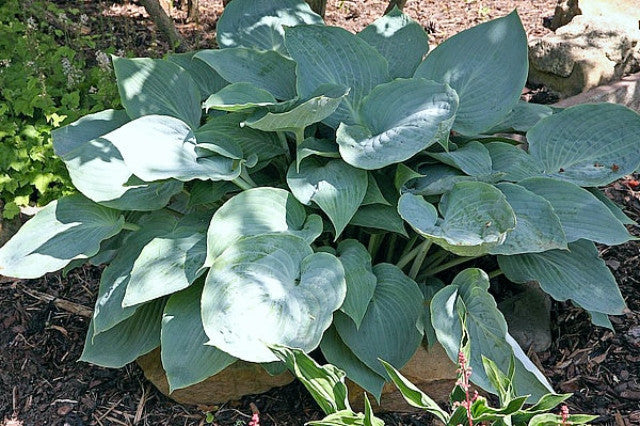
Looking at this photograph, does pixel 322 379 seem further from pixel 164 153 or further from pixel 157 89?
pixel 157 89

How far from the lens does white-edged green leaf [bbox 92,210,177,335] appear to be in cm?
277

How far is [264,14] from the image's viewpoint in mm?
3566

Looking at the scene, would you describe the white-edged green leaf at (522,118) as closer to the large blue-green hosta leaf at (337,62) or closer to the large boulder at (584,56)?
the large blue-green hosta leaf at (337,62)

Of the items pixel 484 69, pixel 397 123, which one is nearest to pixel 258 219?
pixel 397 123

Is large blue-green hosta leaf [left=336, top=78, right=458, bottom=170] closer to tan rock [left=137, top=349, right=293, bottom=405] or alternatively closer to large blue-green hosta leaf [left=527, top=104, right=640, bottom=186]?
large blue-green hosta leaf [left=527, top=104, right=640, bottom=186]

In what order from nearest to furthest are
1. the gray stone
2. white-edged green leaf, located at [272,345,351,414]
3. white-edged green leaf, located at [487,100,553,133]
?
white-edged green leaf, located at [272,345,351,414]
the gray stone
white-edged green leaf, located at [487,100,553,133]

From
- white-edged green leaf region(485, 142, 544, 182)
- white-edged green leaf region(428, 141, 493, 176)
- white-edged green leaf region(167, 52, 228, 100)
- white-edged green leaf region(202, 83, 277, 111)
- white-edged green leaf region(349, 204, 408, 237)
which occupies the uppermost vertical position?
white-edged green leaf region(202, 83, 277, 111)

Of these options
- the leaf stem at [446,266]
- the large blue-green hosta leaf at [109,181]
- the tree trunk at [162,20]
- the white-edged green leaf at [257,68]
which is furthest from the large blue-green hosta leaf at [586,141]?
the tree trunk at [162,20]

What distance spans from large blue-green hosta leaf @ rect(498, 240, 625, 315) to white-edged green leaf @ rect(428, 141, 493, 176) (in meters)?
0.37

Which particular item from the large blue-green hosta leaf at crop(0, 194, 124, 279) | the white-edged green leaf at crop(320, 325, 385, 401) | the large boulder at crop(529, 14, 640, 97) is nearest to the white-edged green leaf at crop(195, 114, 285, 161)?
the large blue-green hosta leaf at crop(0, 194, 124, 279)

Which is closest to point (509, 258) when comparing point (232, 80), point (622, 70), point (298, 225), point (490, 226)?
point (490, 226)

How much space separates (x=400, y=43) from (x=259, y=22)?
0.65 metres

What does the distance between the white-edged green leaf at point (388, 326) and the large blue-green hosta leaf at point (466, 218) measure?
304 mm

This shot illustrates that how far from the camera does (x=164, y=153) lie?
2766mm
